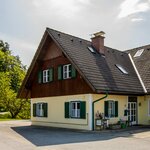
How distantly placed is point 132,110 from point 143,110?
1.11m

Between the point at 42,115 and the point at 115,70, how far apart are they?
276 inches

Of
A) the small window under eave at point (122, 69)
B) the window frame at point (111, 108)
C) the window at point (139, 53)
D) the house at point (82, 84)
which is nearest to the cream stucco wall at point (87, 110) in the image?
the house at point (82, 84)

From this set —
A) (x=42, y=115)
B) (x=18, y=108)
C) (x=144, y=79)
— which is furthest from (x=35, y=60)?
(x=18, y=108)

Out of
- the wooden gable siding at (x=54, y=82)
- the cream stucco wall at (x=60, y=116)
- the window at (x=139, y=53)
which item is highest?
the window at (x=139, y=53)

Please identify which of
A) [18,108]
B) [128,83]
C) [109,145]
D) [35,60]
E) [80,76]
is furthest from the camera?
[18,108]

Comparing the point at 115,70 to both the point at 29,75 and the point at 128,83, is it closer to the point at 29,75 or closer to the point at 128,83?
the point at 128,83

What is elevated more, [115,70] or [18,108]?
[115,70]

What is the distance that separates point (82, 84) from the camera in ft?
65.1

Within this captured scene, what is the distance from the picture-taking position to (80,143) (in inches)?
534

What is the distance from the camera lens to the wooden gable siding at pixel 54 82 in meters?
20.2

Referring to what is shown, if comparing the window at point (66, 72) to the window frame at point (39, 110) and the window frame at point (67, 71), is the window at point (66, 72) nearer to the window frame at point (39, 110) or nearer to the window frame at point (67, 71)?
the window frame at point (67, 71)

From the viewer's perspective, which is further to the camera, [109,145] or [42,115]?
[42,115]

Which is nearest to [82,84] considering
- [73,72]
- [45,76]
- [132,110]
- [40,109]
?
[73,72]

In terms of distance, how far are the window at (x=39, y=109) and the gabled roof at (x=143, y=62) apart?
27.1ft
